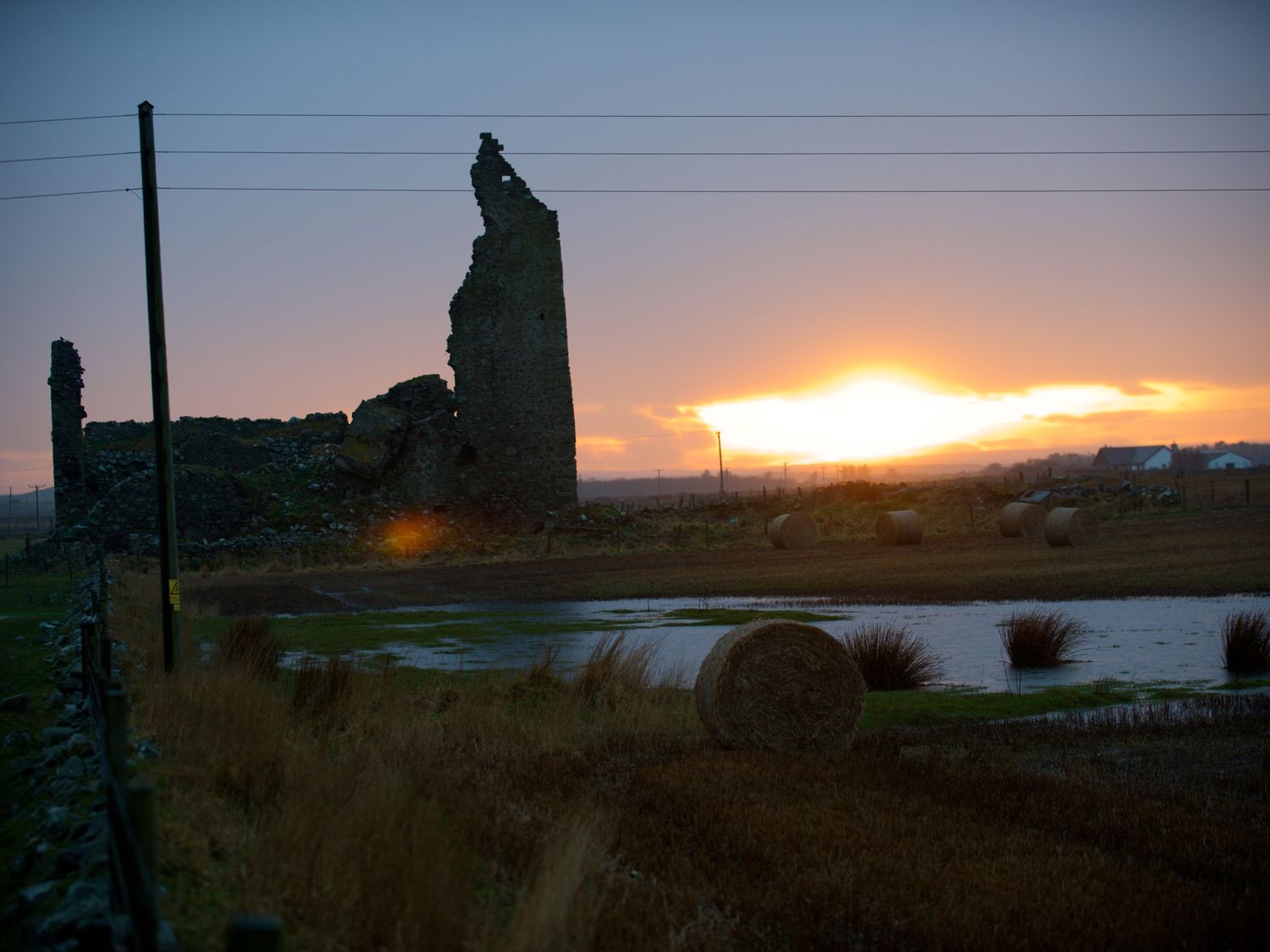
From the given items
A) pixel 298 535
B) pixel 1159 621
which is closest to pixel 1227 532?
pixel 1159 621

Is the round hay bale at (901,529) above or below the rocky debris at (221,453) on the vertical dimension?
below

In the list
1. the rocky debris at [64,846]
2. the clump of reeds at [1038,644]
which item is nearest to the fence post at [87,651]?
the rocky debris at [64,846]

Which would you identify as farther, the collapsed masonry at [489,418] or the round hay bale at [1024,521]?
the collapsed masonry at [489,418]

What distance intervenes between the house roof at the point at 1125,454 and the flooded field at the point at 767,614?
122270mm

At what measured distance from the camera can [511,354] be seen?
42.1m

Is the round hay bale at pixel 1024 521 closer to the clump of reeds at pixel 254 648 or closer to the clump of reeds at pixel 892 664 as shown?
the clump of reeds at pixel 892 664

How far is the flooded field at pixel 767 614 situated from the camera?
13.9 meters

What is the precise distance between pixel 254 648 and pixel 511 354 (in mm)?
29766

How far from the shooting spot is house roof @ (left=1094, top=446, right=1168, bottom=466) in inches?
5212

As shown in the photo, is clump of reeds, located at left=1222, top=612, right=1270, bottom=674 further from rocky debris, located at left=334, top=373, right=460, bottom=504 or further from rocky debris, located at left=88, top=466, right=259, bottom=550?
rocky debris, located at left=334, top=373, right=460, bottom=504

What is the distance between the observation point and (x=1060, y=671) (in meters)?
13.8

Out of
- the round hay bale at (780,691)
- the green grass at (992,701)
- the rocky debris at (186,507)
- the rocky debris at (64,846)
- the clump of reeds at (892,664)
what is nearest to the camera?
the rocky debris at (64,846)

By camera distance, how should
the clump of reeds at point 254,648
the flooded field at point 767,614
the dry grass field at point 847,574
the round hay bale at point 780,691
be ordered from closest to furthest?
the round hay bale at point 780,691, the clump of reeds at point 254,648, the flooded field at point 767,614, the dry grass field at point 847,574

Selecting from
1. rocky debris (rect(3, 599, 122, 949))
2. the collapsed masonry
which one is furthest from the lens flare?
rocky debris (rect(3, 599, 122, 949))
